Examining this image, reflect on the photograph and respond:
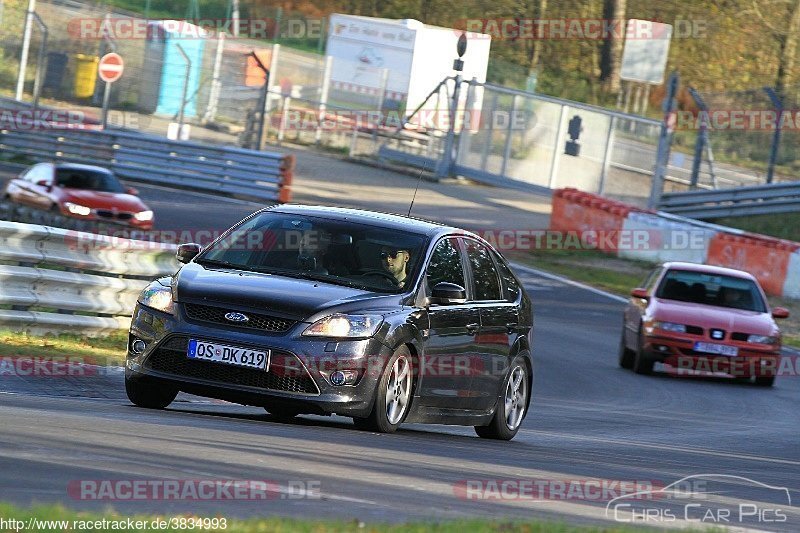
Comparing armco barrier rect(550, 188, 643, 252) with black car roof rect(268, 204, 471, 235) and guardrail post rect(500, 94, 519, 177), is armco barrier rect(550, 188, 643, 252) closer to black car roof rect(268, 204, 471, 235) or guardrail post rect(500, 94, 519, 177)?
guardrail post rect(500, 94, 519, 177)

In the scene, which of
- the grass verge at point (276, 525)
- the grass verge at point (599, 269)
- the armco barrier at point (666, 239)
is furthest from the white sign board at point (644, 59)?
the grass verge at point (276, 525)

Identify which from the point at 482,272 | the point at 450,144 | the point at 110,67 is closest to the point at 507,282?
the point at 482,272

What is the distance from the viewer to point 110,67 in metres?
37.3

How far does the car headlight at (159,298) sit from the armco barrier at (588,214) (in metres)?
22.6

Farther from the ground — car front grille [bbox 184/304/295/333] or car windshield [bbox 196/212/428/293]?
car windshield [bbox 196/212/428/293]

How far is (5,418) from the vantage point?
346 inches

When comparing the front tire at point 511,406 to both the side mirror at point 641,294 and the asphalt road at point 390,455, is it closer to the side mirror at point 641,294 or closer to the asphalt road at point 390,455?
the asphalt road at point 390,455

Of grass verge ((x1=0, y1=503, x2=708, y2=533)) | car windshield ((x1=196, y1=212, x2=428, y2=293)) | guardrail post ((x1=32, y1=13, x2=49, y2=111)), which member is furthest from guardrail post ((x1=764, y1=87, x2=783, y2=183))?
grass verge ((x1=0, y1=503, x2=708, y2=533))

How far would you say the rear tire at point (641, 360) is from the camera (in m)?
19.4

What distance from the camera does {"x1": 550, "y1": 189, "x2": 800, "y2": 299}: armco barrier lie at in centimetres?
2856

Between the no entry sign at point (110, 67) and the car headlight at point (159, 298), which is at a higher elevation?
the no entry sign at point (110, 67)

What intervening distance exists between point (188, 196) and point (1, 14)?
11670 mm

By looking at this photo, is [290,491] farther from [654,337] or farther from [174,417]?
[654,337]

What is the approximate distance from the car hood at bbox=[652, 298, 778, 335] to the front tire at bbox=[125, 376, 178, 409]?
973 cm
